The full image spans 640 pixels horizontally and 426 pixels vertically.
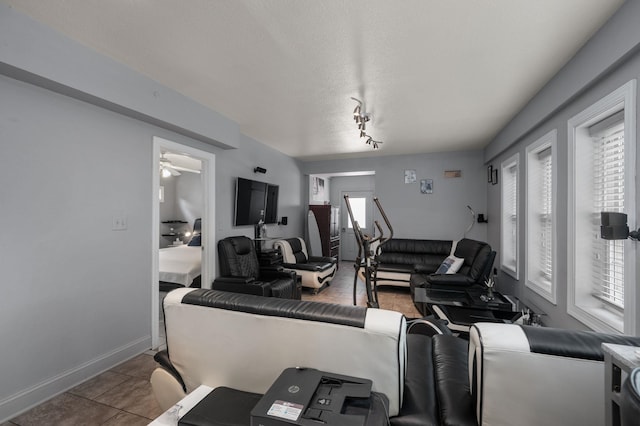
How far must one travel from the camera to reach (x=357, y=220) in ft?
24.9

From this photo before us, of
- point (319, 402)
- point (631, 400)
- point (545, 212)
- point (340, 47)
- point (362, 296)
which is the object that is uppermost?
point (340, 47)

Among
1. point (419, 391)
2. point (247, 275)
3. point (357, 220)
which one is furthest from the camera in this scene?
point (357, 220)

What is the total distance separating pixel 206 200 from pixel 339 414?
320cm

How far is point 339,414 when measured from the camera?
801mm

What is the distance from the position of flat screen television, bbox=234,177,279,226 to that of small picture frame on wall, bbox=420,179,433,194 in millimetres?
2971

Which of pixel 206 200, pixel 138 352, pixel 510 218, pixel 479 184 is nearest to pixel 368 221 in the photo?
pixel 479 184

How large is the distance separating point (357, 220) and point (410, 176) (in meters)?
2.49

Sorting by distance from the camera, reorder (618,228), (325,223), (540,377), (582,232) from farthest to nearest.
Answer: (325,223) < (582,232) < (618,228) < (540,377)

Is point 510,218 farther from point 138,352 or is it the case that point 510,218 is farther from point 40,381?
point 40,381

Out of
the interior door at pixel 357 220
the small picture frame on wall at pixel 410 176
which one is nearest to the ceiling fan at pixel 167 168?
the interior door at pixel 357 220

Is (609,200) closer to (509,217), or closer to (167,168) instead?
(509,217)

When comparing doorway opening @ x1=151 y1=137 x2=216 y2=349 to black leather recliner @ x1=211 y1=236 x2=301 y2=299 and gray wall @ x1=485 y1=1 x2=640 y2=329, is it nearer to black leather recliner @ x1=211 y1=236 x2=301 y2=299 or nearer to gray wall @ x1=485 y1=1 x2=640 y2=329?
black leather recliner @ x1=211 y1=236 x2=301 y2=299

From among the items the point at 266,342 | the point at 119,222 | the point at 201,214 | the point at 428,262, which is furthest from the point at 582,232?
the point at 201,214

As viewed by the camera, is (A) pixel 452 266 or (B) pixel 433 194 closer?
(A) pixel 452 266
